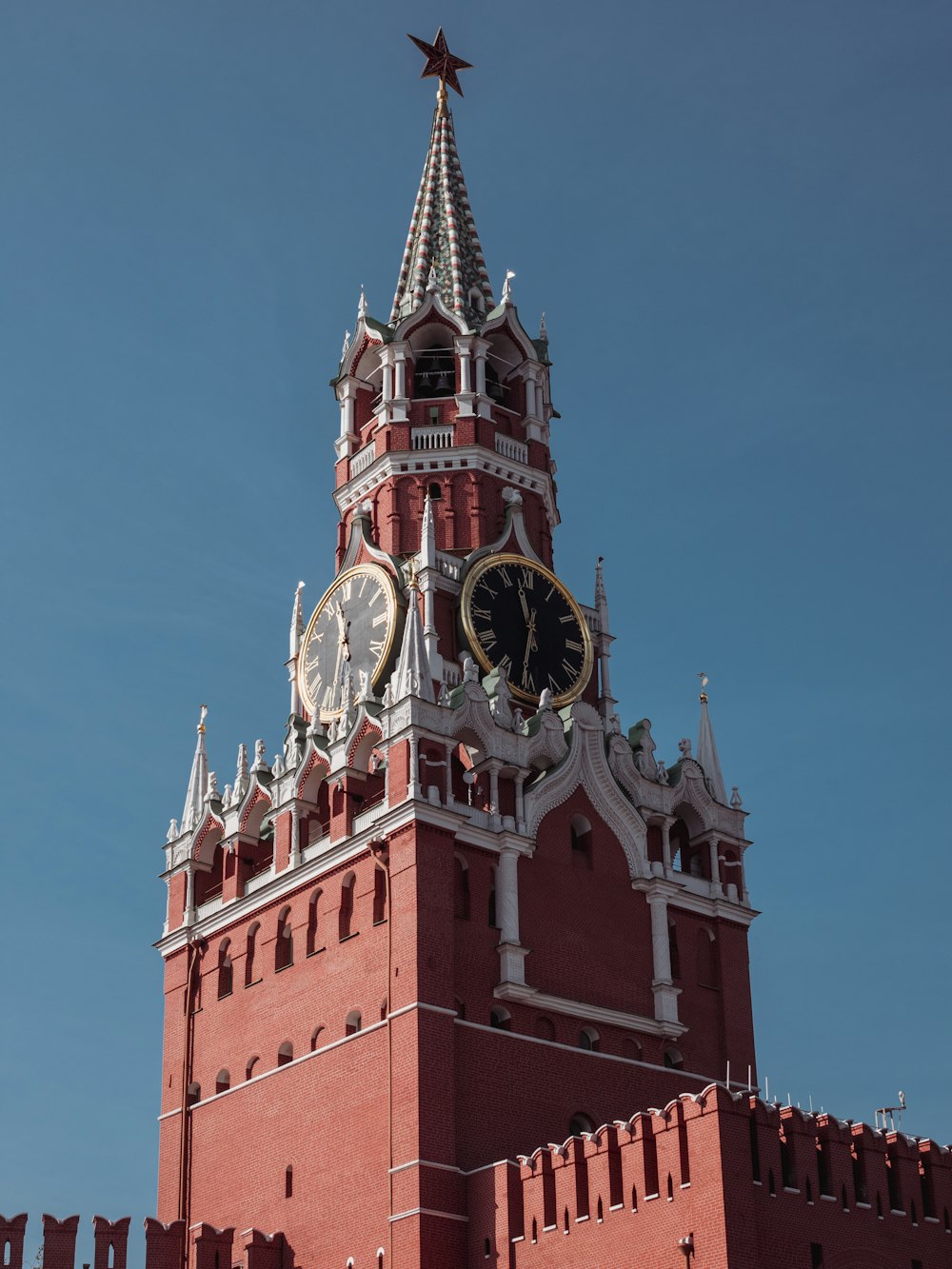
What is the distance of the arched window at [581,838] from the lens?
173 feet

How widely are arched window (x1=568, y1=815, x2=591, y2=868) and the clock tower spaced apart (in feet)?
0.21

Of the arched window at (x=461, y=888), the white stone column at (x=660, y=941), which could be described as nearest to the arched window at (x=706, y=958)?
the white stone column at (x=660, y=941)

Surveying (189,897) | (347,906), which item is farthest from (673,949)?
(189,897)

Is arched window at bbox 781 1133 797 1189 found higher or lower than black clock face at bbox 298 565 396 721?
lower

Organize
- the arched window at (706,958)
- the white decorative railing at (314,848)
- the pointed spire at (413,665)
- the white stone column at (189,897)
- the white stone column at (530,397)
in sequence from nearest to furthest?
1. the pointed spire at (413,665)
2. the white decorative railing at (314,848)
3. the arched window at (706,958)
4. the white stone column at (189,897)
5. the white stone column at (530,397)

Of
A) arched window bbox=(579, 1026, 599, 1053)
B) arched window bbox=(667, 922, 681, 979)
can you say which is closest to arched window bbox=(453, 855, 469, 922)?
arched window bbox=(579, 1026, 599, 1053)

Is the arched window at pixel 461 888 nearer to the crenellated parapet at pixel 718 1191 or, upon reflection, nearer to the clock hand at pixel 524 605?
the crenellated parapet at pixel 718 1191

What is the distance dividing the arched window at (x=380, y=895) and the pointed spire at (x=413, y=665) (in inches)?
162

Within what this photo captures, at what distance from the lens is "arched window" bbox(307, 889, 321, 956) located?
167 feet

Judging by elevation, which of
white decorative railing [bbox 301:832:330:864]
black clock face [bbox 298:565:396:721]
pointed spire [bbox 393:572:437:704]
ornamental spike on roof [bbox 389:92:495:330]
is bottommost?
white decorative railing [bbox 301:832:330:864]

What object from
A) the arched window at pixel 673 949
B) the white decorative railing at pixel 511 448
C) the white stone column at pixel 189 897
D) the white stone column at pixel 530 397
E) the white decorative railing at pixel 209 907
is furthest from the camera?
the white stone column at pixel 530 397

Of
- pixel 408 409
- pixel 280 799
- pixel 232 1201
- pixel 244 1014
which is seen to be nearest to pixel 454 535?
pixel 408 409

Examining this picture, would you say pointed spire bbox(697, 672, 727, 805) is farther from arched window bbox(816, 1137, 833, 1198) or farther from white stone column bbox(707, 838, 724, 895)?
arched window bbox(816, 1137, 833, 1198)

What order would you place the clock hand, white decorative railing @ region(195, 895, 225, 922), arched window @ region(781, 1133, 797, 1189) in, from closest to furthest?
arched window @ region(781, 1133, 797, 1189) → white decorative railing @ region(195, 895, 225, 922) → the clock hand
